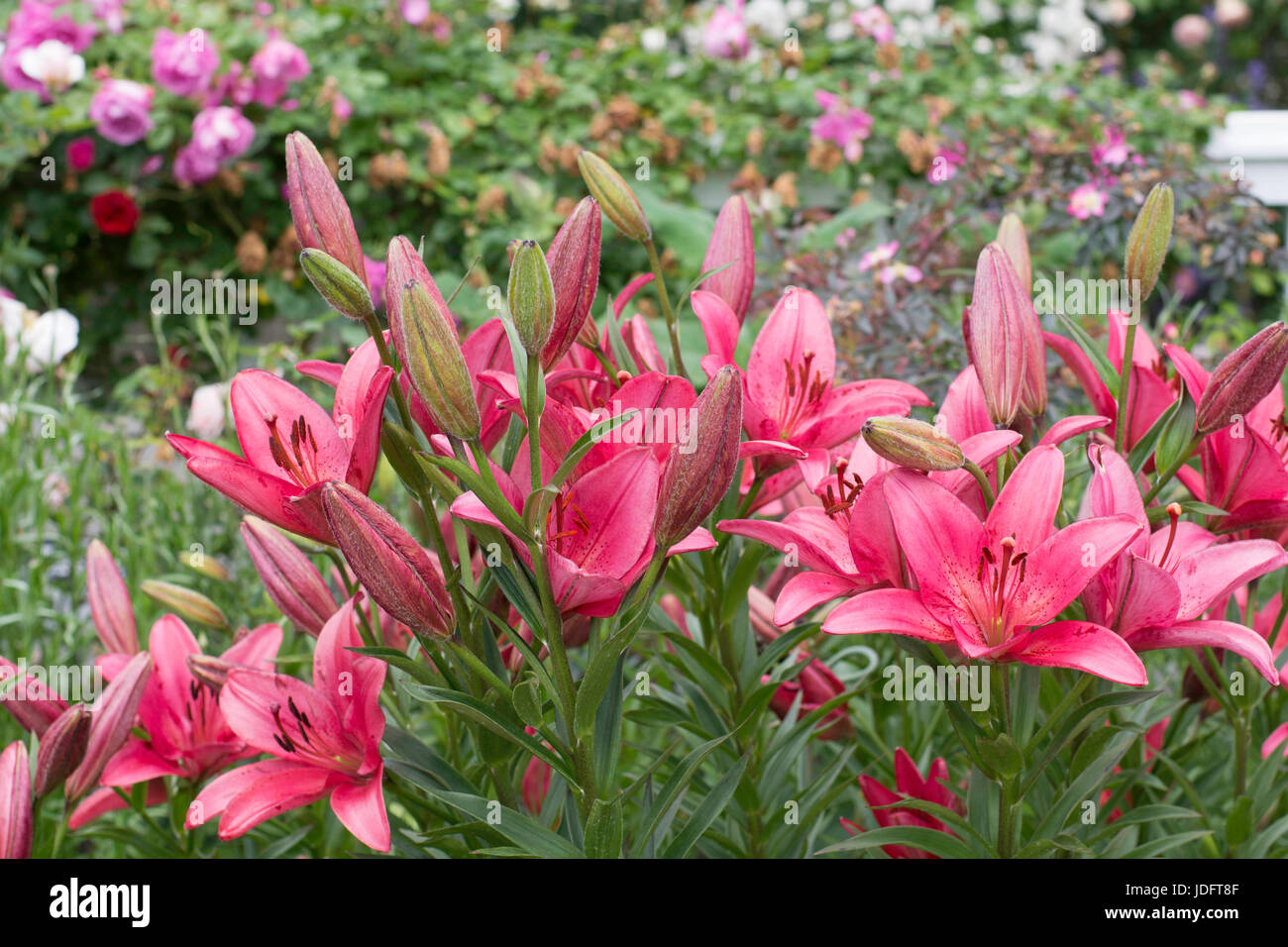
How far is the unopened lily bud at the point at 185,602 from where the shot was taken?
88 cm

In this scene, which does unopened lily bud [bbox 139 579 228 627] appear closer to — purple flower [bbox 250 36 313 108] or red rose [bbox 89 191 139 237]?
purple flower [bbox 250 36 313 108]

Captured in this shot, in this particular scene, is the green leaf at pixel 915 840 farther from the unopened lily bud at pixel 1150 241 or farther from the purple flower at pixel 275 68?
the purple flower at pixel 275 68

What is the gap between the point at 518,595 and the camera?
568mm

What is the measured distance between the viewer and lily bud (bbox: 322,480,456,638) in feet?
1.73

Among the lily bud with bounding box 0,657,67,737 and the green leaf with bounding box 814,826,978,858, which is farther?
the lily bud with bounding box 0,657,67,737

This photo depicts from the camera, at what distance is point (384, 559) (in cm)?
53

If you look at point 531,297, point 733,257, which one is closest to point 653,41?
point 733,257

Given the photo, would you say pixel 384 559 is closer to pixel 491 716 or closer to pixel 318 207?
pixel 491 716

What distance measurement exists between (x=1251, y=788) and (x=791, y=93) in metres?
2.98

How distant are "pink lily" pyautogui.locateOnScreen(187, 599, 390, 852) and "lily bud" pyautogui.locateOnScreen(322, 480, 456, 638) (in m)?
0.11

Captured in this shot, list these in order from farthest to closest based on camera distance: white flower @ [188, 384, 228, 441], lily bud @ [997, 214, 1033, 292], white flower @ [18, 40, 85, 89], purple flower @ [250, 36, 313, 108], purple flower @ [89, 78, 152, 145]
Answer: purple flower @ [250, 36, 313, 108] → purple flower @ [89, 78, 152, 145] → white flower @ [18, 40, 85, 89] → white flower @ [188, 384, 228, 441] → lily bud @ [997, 214, 1033, 292]

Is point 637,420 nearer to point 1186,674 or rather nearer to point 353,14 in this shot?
point 1186,674

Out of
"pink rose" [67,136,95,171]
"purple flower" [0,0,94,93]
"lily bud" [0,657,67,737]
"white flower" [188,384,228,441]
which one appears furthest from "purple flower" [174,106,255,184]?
"lily bud" [0,657,67,737]
